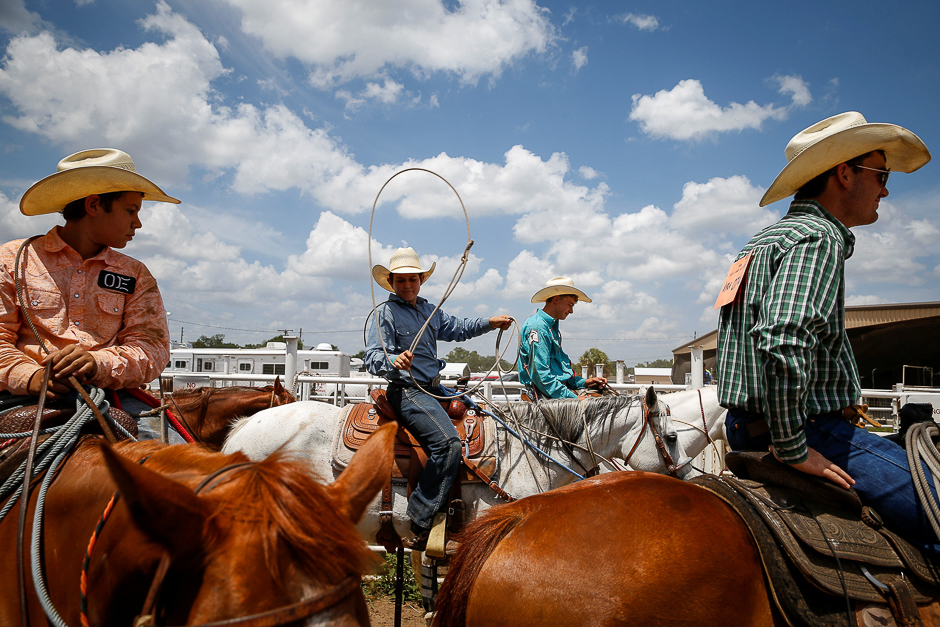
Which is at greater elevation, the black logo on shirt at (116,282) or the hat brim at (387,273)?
the hat brim at (387,273)

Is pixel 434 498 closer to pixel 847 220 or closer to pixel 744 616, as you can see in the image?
pixel 744 616

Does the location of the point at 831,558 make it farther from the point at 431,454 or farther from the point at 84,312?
the point at 84,312

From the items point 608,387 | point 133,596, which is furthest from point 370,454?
point 608,387

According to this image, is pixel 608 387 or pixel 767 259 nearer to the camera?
pixel 767 259

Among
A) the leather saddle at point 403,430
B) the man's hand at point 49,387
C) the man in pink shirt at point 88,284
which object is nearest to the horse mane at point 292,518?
the man's hand at point 49,387

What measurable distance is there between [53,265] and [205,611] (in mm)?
1820

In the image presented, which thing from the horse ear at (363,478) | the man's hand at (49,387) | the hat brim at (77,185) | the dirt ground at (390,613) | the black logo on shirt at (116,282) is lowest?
the dirt ground at (390,613)

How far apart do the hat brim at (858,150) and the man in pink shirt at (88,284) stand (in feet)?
9.43

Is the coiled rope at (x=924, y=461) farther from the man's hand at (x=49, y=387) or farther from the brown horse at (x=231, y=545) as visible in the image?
the man's hand at (x=49, y=387)

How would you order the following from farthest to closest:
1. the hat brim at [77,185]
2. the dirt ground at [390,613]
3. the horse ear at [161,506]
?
the dirt ground at [390,613] < the hat brim at [77,185] < the horse ear at [161,506]

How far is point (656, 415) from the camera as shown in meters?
4.51

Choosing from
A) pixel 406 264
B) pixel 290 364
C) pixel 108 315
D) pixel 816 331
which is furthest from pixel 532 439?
pixel 290 364

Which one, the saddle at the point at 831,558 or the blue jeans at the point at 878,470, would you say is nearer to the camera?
the saddle at the point at 831,558

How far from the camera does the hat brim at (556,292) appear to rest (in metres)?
5.90
